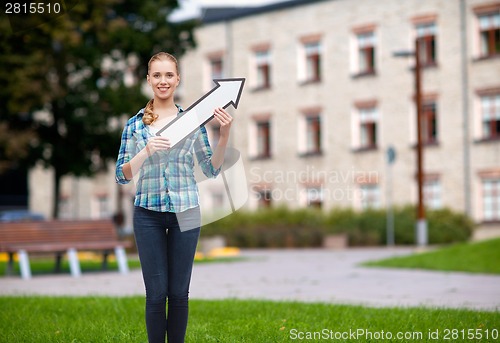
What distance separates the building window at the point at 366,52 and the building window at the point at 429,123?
125 inches

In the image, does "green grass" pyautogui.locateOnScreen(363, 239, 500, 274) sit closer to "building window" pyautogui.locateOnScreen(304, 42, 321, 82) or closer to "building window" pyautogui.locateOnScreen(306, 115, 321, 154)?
"building window" pyautogui.locateOnScreen(306, 115, 321, 154)

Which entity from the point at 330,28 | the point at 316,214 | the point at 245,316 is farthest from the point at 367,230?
the point at 245,316

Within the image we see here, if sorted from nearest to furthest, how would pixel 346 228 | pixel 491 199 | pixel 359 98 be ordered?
pixel 346 228 < pixel 491 199 < pixel 359 98

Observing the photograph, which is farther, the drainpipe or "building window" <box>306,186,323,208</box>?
"building window" <box>306,186,323,208</box>

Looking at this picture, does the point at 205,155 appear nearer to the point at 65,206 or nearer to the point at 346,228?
the point at 346,228

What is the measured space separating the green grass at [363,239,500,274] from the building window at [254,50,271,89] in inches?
972

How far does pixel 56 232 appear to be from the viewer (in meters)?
18.7

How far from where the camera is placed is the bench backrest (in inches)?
712

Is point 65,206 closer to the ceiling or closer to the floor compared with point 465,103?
closer to the floor

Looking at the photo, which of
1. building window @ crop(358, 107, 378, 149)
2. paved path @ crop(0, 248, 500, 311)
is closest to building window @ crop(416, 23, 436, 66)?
building window @ crop(358, 107, 378, 149)

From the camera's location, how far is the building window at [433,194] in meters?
38.3

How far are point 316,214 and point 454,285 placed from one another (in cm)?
2474

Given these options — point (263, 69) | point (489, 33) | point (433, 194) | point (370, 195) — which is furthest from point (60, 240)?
point (263, 69)

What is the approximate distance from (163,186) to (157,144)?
0.95 feet
